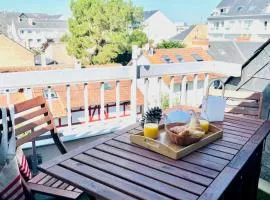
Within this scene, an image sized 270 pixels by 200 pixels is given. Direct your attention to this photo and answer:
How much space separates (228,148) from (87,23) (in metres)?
23.7

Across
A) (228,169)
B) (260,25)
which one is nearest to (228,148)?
(228,169)

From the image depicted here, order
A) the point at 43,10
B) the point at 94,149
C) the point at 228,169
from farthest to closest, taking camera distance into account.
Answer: the point at 43,10
the point at 94,149
the point at 228,169

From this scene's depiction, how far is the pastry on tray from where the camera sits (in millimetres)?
1548

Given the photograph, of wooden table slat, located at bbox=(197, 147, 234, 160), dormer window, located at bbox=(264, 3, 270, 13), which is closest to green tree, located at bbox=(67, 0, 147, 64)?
dormer window, located at bbox=(264, 3, 270, 13)

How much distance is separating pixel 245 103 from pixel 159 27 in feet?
125

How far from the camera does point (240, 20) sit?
35.7 m

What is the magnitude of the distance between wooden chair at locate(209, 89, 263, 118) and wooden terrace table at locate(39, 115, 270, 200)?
835mm

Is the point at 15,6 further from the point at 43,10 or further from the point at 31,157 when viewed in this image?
the point at 31,157

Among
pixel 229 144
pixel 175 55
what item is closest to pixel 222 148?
pixel 229 144

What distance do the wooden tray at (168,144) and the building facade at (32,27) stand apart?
4429 cm

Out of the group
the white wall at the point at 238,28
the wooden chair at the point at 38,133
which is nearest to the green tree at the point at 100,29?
the white wall at the point at 238,28

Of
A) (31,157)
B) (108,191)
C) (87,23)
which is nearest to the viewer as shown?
(108,191)

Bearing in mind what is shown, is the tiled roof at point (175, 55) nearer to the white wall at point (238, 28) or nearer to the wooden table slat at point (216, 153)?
the white wall at point (238, 28)

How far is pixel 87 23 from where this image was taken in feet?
78.8
